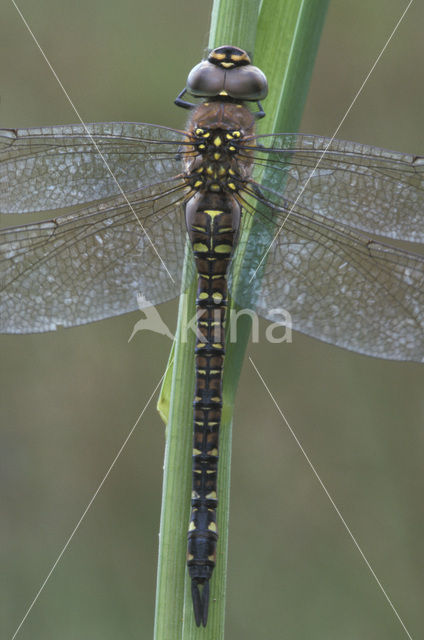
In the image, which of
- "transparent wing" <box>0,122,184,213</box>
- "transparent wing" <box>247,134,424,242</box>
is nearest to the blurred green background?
"transparent wing" <box>247,134,424,242</box>

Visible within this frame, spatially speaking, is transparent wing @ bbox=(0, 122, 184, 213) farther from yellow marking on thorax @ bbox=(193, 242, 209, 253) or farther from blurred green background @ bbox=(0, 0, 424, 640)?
blurred green background @ bbox=(0, 0, 424, 640)

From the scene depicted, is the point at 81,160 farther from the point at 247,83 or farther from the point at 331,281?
the point at 331,281

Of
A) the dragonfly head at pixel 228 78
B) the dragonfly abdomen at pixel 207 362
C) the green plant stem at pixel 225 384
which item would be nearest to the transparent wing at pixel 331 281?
the dragonfly abdomen at pixel 207 362

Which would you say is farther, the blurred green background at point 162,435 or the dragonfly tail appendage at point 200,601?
the blurred green background at point 162,435

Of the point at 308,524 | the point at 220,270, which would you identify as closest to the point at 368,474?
the point at 308,524

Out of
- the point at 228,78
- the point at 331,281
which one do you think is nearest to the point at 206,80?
the point at 228,78

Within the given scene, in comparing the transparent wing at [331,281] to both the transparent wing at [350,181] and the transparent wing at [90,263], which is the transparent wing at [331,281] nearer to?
the transparent wing at [350,181]

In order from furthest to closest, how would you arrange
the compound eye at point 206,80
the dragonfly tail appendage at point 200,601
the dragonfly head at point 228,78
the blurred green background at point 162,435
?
the blurred green background at point 162,435 → the compound eye at point 206,80 → the dragonfly head at point 228,78 → the dragonfly tail appendage at point 200,601

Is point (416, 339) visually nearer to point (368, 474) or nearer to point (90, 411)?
point (368, 474)
